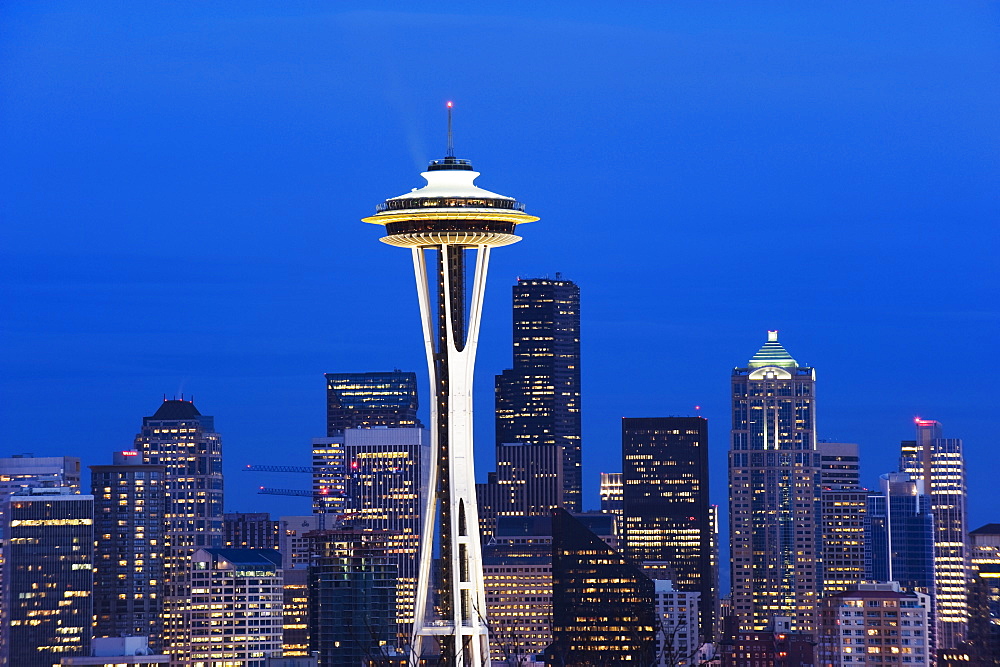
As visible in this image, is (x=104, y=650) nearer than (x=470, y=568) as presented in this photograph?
No

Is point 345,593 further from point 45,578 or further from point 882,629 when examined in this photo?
point 882,629

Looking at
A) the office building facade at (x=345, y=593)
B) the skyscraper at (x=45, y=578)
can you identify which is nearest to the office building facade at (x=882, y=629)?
the office building facade at (x=345, y=593)

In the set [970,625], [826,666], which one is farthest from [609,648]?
[970,625]

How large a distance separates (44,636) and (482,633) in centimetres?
6686

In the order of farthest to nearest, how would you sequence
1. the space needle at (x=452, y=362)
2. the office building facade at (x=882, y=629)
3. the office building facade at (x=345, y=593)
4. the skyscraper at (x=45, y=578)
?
the office building facade at (x=345, y=593), the office building facade at (x=882, y=629), the skyscraper at (x=45, y=578), the space needle at (x=452, y=362)

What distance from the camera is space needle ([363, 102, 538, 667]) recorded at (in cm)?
10644

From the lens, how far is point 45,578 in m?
177

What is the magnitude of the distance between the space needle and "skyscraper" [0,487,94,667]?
63.9 metres

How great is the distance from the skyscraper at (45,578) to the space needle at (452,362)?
6388 cm

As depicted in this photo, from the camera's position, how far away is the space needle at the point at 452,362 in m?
106

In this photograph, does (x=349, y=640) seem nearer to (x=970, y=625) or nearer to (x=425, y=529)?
(x=970, y=625)

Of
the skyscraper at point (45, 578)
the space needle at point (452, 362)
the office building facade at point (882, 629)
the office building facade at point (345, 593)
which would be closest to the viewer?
the space needle at point (452, 362)

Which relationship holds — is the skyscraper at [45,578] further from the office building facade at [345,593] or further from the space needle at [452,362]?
the space needle at [452,362]

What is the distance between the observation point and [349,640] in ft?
592
